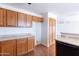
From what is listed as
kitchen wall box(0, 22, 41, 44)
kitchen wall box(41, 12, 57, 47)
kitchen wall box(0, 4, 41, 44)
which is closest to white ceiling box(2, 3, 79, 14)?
kitchen wall box(0, 4, 41, 44)

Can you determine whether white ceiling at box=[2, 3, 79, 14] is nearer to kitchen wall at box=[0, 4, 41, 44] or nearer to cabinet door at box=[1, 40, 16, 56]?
kitchen wall at box=[0, 4, 41, 44]

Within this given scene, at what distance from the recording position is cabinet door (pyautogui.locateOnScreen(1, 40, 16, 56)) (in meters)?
3.05

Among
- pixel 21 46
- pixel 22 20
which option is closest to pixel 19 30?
pixel 22 20

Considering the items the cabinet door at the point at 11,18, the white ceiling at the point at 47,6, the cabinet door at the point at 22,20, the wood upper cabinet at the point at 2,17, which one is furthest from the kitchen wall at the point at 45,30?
the wood upper cabinet at the point at 2,17

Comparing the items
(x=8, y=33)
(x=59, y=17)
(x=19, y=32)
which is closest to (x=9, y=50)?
(x=8, y=33)

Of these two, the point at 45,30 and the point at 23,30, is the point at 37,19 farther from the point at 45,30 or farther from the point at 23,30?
the point at 23,30

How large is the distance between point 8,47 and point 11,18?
121 centimetres

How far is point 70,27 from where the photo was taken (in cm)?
513

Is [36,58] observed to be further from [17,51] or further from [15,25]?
[15,25]

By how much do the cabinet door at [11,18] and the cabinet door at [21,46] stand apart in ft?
2.54

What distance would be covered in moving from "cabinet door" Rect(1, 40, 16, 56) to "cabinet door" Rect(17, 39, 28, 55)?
0.23 metres

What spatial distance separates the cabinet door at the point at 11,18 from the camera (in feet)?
11.9

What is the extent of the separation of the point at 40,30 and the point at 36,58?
5.71 meters

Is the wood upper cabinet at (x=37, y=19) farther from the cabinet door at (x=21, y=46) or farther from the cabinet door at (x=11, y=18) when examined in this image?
the cabinet door at (x=21, y=46)
